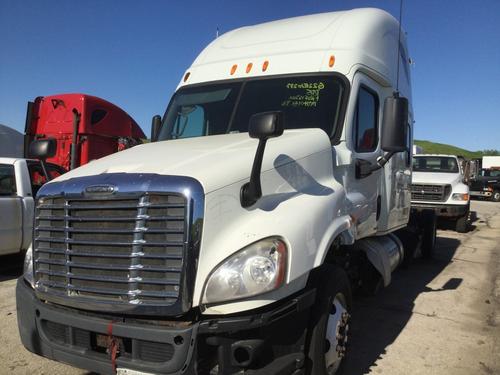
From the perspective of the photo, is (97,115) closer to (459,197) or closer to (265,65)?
(265,65)

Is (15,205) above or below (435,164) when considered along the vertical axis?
below

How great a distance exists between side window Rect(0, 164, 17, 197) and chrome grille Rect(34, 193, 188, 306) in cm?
491

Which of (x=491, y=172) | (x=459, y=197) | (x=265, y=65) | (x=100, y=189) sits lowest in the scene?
(x=459, y=197)

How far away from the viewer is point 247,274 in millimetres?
2730

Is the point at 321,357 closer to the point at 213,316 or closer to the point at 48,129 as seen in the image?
the point at 213,316

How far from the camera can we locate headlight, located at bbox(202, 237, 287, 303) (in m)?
Result: 2.71

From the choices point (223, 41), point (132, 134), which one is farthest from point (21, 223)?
point (132, 134)

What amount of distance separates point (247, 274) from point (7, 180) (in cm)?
627

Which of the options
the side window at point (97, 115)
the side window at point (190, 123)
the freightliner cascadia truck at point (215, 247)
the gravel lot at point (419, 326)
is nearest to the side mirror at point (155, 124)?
the side window at point (190, 123)

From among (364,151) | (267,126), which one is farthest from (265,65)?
(267,126)

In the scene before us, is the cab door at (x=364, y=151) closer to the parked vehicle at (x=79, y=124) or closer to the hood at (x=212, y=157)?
the hood at (x=212, y=157)

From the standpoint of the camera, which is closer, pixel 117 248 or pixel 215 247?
pixel 215 247

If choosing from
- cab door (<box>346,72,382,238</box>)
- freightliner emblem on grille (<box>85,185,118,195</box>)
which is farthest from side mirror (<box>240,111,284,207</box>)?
cab door (<box>346,72,382,238</box>)

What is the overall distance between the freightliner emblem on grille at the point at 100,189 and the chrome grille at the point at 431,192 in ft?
39.9
